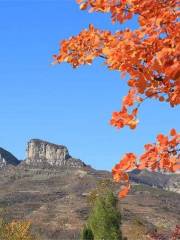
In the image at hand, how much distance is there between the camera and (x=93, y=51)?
10.2 metres

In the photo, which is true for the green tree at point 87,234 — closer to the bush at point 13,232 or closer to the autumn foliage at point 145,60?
the bush at point 13,232

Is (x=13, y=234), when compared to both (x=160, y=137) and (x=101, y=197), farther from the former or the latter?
(x=160, y=137)

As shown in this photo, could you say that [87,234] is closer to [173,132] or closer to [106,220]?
[106,220]

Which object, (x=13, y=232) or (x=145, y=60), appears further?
(x=13, y=232)

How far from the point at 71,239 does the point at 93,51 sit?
160 m

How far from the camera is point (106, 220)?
174 ft

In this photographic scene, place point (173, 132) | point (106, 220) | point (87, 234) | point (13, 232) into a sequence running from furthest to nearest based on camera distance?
point (13, 232)
point (87, 234)
point (106, 220)
point (173, 132)

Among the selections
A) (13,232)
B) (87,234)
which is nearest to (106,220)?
(87,234)

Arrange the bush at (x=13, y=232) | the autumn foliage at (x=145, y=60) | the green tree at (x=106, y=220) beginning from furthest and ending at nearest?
the bush at (x=13, y=232) → the green tree at (x=106, y=220) → the autumn foliage at (x=145, y=60)

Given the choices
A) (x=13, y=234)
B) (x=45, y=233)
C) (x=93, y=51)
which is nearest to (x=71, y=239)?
(x=45, y=233)

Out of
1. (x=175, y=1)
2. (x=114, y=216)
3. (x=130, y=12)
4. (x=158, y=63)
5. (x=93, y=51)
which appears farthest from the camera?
(x=114, y=216)

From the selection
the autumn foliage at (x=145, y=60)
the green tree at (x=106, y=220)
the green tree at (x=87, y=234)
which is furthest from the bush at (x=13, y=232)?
the autumn foliage at (x=145, y=60)

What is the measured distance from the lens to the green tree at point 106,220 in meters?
51.8

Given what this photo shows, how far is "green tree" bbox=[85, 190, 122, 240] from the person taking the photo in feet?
170
